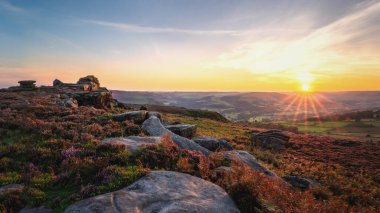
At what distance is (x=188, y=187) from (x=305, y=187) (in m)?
10.5

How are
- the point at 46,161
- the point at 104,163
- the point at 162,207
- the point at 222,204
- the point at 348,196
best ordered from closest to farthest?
the point at 162,207, the point at 222,204, the point at 104,163, the point at 46,161, the point at 348,196

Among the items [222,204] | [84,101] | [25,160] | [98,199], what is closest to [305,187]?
[222,204]

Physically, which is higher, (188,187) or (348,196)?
(188,187)

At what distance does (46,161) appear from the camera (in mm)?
12797

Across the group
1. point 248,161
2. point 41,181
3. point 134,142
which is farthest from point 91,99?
point 41,181

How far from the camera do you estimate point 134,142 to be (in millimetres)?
15648

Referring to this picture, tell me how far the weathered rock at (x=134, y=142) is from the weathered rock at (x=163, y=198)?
3.91 metres

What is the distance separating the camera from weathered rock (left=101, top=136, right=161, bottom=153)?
1434 centimetres

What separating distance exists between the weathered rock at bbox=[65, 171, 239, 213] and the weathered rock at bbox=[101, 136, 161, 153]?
154 inches

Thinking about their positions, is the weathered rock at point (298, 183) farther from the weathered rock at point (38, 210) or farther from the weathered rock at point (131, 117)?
the weathered rock at point (38, 210)

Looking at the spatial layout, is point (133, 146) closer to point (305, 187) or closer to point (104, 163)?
point (104, 163)

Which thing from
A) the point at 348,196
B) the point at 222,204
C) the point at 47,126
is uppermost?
the point at 47,126

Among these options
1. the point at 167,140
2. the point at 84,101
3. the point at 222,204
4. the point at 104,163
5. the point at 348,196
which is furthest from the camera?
the point at 84,101

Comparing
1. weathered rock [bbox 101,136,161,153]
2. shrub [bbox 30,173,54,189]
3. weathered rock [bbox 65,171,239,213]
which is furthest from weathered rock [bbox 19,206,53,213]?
weathered rock [bbox 101,136,161,153]
